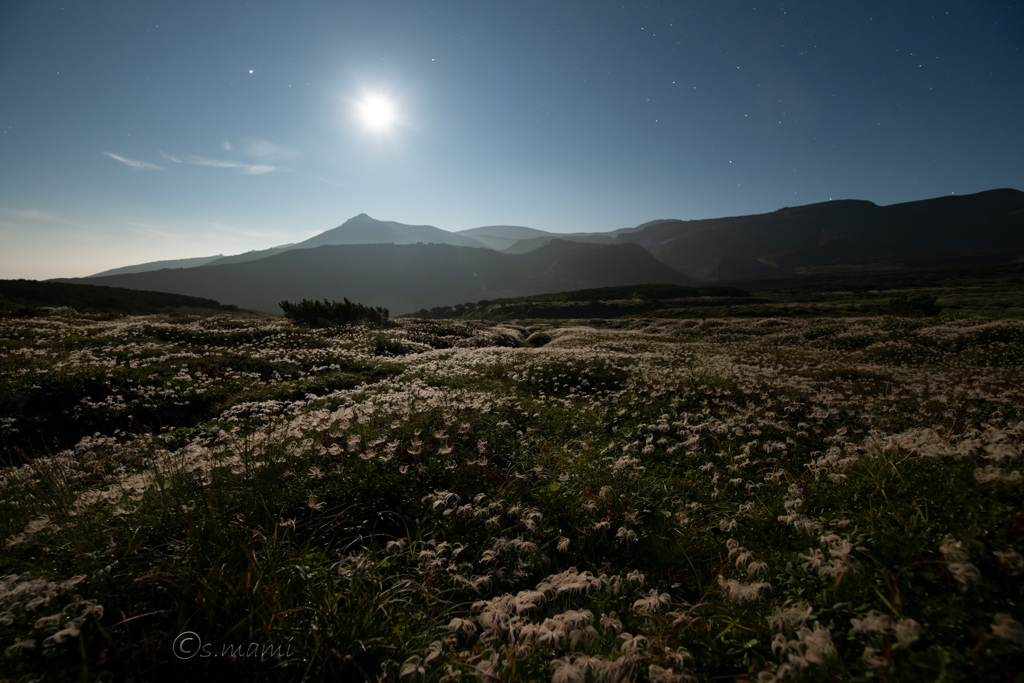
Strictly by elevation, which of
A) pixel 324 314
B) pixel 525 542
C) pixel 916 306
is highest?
pixel 324 314

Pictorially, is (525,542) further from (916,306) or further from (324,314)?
(916,306)

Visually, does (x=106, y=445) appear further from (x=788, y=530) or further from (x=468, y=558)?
(x=788, y=530)

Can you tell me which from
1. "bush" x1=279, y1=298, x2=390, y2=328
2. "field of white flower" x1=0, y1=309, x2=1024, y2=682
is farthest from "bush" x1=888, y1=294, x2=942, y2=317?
"bush" x1=279, y1=298, x2=390, y2=328

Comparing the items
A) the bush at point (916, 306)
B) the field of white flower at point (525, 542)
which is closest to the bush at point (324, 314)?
the field of white flower at point (525, 542)

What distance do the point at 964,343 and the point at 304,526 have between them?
29.2 metres

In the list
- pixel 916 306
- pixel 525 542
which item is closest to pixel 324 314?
pixel 525 542

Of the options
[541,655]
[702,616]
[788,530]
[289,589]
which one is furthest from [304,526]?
[788,530]

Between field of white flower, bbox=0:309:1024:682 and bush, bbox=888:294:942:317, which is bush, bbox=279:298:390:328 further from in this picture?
bush, bbox=888:294:942:317

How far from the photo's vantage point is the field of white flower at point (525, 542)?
9.52ft

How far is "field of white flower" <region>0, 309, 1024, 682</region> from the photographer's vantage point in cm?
290

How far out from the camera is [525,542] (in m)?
4.70

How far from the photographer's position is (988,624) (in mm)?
2482

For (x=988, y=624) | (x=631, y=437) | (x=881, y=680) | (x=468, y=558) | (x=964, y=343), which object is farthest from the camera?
(x=964, y=343)

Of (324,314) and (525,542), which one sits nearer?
(525,542)
